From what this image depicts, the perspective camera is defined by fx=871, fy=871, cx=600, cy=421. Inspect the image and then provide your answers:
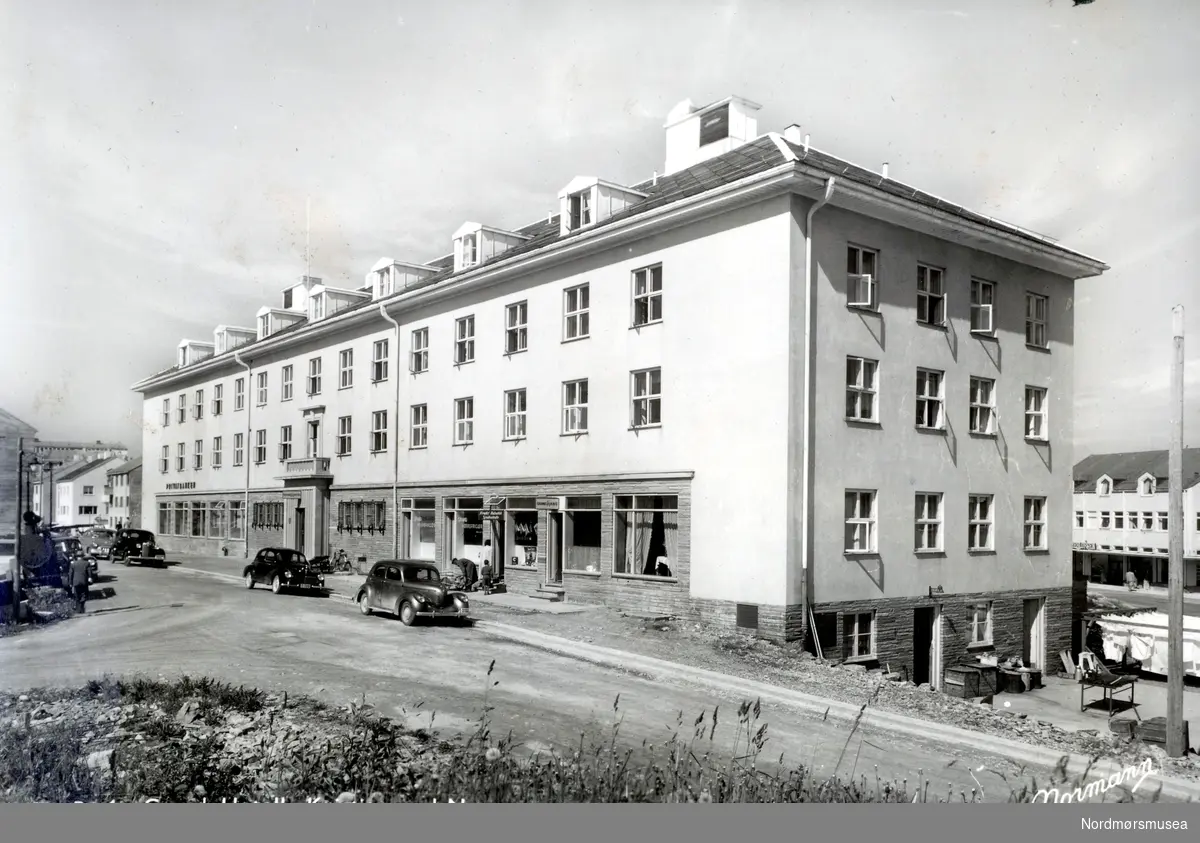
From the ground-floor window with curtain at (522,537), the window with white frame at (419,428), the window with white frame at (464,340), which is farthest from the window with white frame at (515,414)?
the window with white frame at (419,428)

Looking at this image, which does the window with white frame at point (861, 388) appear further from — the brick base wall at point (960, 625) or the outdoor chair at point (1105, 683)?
the outdoor chair at point (1105, 683)

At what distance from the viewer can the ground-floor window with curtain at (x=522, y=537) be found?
19.1 m

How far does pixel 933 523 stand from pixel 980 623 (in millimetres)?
2807

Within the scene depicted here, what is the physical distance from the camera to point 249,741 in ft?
25.7

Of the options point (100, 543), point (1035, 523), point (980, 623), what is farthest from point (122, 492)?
point (1035, 523)

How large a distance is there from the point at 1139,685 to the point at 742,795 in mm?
15177

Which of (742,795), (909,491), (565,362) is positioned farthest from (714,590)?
(742,795)

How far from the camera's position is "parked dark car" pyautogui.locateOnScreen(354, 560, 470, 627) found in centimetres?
1388

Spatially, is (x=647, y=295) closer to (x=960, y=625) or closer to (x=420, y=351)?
(x=420, y=351)

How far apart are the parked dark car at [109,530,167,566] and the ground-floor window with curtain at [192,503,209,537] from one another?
70 cm

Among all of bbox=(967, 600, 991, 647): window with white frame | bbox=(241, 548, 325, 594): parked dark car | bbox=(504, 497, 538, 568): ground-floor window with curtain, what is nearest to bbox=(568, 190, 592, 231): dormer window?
bbox=(504, 497, 538, 568): ground-floor window with curtain

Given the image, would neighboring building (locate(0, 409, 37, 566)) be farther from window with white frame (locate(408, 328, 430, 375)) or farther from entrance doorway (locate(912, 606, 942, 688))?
entrance doorway (locate(912, 606, 942, 688))

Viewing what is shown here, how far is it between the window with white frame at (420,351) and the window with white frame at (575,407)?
4158 millimetres

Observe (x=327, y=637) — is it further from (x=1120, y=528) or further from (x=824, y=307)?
(x=1120, y=528)
